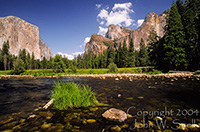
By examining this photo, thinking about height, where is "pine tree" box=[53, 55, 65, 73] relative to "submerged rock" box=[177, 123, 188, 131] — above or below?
above

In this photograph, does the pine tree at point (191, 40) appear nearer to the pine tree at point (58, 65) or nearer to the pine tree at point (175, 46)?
the pine tree at point (175, 46)

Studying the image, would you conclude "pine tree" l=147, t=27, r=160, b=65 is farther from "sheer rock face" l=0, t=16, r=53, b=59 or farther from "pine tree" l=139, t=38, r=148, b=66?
"sheer rock face" l=0, t=16, r=53, b=59

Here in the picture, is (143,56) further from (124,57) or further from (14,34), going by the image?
(14,34)

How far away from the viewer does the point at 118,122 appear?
10.5 feet

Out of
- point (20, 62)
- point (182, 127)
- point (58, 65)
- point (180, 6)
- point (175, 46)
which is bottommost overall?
point (182, 127)

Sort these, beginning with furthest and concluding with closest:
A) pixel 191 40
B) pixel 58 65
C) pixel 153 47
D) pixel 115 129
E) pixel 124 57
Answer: pixel 124 57 < pixel 58 65 < pixel 153 47 < pixel 191 40 < pixel 115 129

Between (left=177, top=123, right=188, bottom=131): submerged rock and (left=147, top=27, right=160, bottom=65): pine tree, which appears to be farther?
(left=147, top=27, right=160, bottom=65): pine tree

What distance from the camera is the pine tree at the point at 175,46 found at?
2489 centimetres

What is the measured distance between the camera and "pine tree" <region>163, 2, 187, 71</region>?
2489 cm

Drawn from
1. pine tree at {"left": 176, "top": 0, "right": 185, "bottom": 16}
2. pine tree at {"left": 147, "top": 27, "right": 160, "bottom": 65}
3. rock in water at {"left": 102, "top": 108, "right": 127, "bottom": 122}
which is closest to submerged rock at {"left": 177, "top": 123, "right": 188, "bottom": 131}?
rock in water at {"left": 102, "top": 108, "right": 127, "bottom": 122}

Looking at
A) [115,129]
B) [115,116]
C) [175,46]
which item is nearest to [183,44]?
[175,46]

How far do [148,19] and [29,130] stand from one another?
9177 inches

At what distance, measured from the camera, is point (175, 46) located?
26203 mm

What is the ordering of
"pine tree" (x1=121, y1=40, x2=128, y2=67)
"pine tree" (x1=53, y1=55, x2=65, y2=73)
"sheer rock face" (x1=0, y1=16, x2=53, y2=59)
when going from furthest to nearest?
"sheer rock face" (x1=0, y1=16, x2=53, y2=59) < "pine tree" (x1=121, y1=40, x2=128, y2=67) < "pine tree" (x1=53, y1=55, x2=65, y2=73)
